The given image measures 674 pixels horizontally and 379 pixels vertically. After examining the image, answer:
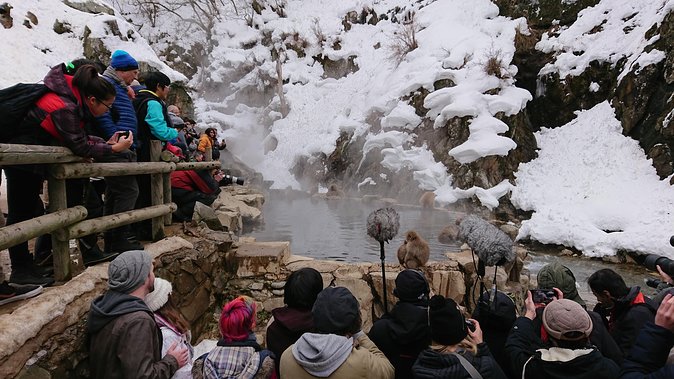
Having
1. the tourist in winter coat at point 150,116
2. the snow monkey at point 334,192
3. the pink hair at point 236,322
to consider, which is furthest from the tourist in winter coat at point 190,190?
the snow monkey at point 334,192

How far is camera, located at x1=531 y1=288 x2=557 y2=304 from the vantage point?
259cm

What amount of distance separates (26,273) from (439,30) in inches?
728

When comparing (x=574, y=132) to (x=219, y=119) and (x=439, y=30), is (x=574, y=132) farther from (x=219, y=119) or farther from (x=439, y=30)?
(x=219, y=119)

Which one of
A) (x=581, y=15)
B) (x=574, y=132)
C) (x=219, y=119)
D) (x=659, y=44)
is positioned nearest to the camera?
(x=659, y=44)

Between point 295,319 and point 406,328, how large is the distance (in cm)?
73

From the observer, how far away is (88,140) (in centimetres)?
272

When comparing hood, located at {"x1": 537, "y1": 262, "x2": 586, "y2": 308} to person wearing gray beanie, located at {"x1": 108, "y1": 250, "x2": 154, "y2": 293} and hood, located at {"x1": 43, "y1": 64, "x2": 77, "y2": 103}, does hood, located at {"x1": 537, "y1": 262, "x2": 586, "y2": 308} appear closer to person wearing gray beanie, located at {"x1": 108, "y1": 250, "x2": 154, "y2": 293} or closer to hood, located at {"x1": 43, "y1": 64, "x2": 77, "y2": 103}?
person wearing gray beanie, located at {"x1": 108, "y1": 250, "x2": 154, "y2": 293}

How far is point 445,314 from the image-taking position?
202 cm

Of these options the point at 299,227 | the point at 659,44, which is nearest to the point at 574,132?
the point at 659,44

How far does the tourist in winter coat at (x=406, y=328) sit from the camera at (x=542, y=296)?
78cm

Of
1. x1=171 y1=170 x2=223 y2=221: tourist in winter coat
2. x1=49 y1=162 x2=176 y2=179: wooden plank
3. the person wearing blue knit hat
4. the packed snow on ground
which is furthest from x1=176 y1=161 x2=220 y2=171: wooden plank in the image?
the packed snow on ground

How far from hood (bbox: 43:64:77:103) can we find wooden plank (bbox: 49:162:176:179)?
0.47m

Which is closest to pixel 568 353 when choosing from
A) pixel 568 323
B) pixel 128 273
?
pixel 568 323

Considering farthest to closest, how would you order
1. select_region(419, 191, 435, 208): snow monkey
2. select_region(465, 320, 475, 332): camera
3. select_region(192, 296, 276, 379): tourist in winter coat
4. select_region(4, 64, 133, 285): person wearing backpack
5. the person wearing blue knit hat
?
select_region(419, 191, 435, 208): snow monkey → the person wearing blue knit hat → select_region(4, 64, 133, 285): person wearing backpack → select_region(465, 320, 475, 332): camera → select_region(192, 296, 276, 379): tourist in winter coat
